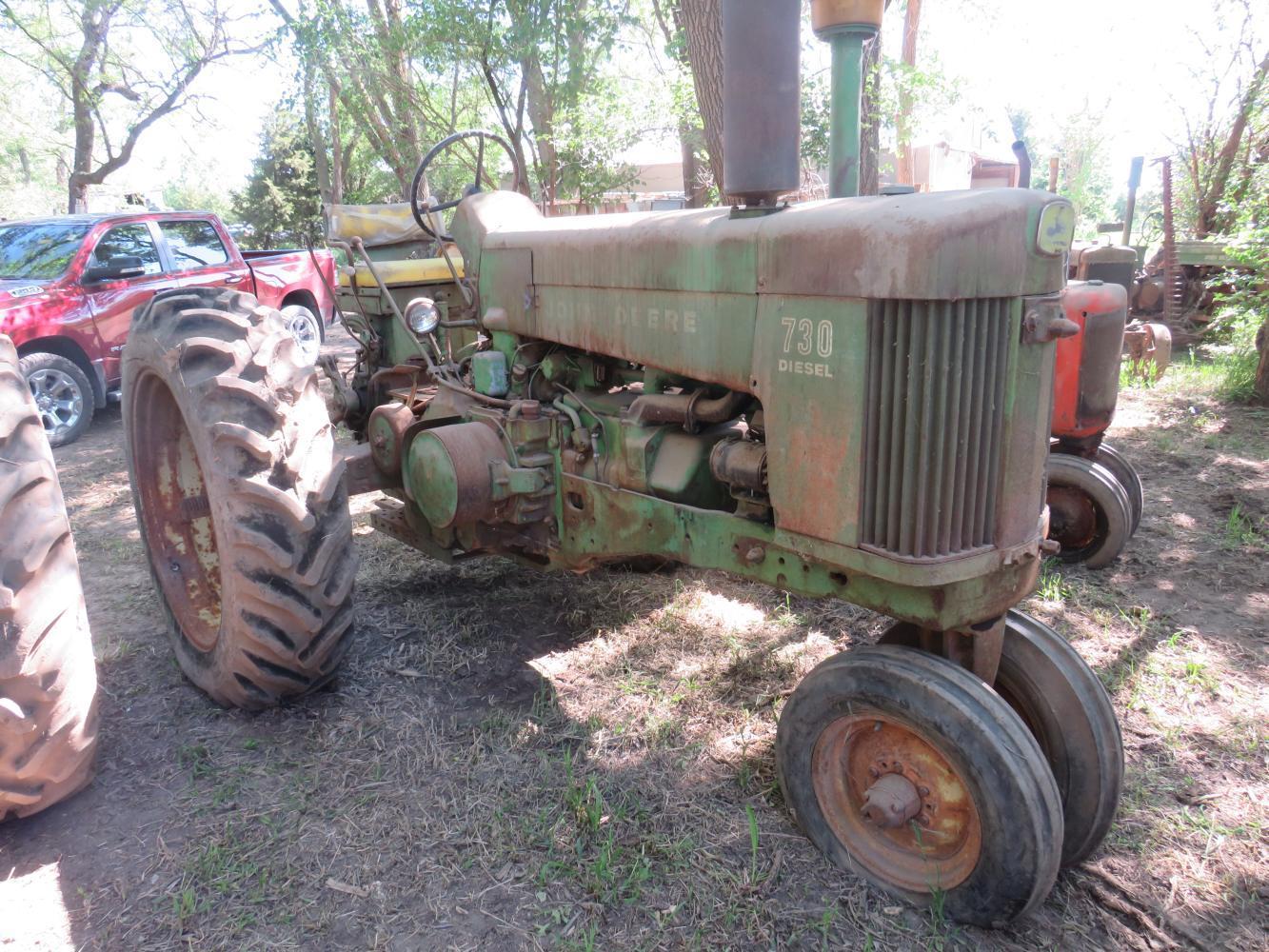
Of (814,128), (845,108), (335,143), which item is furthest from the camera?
(335,143)

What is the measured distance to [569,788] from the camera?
272cm

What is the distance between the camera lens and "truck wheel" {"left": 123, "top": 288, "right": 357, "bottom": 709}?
2.75 metres

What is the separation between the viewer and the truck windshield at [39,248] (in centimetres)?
777

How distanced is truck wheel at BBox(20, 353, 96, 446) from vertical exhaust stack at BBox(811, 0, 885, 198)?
7032 mm

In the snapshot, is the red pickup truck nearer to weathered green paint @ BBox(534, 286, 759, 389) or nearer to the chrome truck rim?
the chrome truck rim

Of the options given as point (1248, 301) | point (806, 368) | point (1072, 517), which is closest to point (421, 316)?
point (806, 368)

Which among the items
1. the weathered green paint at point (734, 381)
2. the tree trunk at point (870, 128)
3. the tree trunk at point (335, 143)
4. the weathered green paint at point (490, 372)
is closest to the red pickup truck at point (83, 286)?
the tree trunk at point (870, 128)

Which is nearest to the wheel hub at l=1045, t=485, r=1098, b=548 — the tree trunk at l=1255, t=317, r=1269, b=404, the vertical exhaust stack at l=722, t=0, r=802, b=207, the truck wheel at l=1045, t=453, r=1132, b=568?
the truck wheel at l=1045, t=453, r=1132, b=568

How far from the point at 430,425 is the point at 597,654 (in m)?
1.17

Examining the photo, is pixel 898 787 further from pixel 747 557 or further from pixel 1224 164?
pixel 1224 164

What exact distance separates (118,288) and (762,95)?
756cm

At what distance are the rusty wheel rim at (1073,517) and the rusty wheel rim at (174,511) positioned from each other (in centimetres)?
377

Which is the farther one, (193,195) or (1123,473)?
(193,195)

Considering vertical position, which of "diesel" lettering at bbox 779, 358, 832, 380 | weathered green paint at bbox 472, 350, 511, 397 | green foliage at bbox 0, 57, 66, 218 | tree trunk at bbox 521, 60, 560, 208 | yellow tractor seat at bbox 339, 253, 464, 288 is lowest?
weathered green paint at bbox 472, 350, 511, 397
